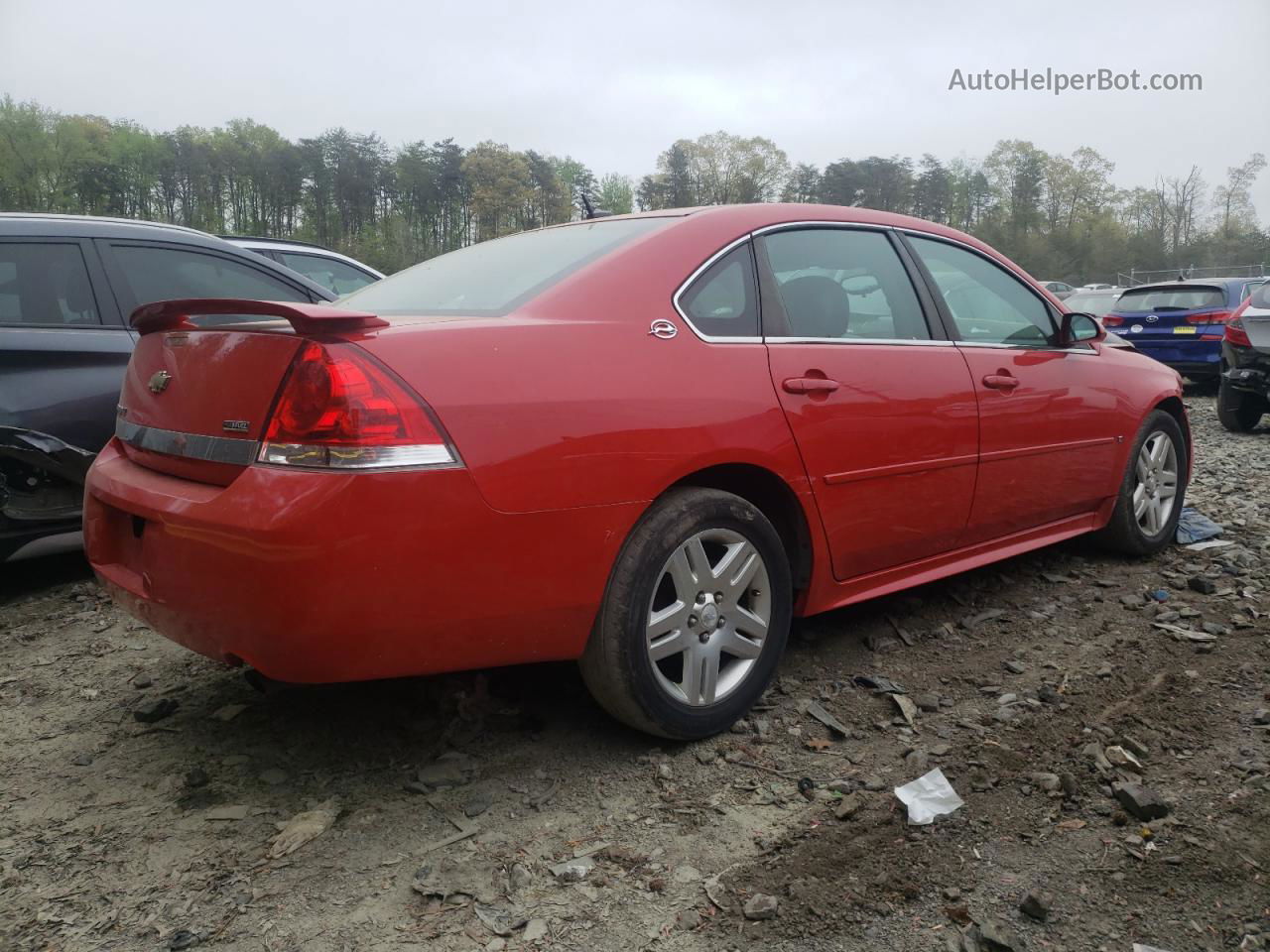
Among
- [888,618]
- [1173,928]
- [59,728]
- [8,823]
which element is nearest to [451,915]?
[8,823]

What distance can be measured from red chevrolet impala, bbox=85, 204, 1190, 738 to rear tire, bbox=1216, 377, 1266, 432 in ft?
22.6

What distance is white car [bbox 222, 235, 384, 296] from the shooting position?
25.3 ft

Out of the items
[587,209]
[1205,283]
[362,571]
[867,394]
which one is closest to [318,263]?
[587,209]

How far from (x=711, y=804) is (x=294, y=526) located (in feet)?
4.01

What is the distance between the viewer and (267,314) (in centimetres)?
224

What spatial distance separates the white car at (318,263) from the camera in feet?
25.3

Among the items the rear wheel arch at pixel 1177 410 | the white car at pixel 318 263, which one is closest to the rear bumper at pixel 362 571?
the rear wheel arch at pixel 1177 410

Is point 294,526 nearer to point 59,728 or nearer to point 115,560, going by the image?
point 115,560

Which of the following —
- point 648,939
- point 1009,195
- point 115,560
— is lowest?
point 648,939

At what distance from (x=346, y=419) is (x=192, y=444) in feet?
1.71

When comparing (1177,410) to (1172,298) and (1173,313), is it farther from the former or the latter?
(1172,298)

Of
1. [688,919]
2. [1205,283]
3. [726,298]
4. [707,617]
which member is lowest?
[688,919]

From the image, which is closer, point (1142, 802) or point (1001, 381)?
point (1142, 802)

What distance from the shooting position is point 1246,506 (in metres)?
5.67
